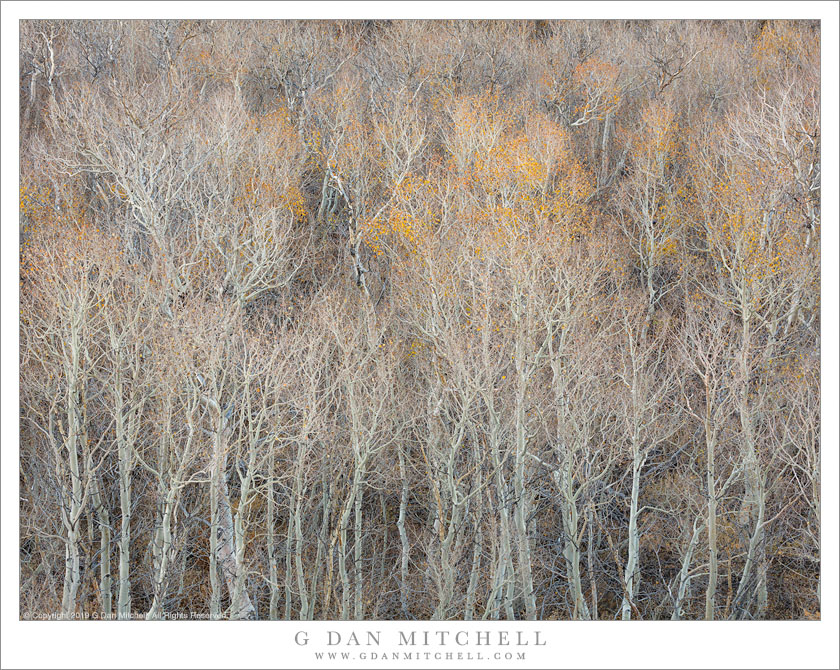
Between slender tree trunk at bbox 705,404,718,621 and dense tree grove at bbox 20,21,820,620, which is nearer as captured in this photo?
slender tree trunk at bbox 705,404,718,621

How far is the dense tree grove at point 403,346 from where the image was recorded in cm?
1576

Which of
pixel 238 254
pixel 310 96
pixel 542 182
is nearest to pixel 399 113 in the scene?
pixel 310 96

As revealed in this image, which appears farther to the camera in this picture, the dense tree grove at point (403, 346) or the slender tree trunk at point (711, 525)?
the dense tree grove at point (403, 346)

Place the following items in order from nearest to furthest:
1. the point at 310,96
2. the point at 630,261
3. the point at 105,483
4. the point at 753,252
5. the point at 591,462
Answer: the point at 591,462 → the point at 753,252 → the point at 105,483 → the point at 630,261 → the point at 310,96

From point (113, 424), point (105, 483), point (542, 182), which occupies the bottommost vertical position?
point (105, 483)

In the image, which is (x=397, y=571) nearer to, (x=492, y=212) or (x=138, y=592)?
(x=138, y=592)

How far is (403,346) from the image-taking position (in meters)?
17.7

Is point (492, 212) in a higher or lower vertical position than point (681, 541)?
higher

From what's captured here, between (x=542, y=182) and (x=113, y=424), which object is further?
(x=542, y=182)

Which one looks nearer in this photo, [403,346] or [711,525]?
[711,525]

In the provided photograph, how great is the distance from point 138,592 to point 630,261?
Answer: 1574 centimetres

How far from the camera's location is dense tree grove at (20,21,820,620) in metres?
15.8

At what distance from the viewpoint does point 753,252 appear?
57.9ft

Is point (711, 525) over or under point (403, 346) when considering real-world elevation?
under
